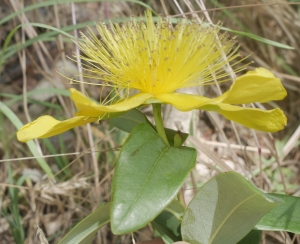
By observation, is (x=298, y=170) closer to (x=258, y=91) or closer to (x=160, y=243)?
(x=160, y=243)

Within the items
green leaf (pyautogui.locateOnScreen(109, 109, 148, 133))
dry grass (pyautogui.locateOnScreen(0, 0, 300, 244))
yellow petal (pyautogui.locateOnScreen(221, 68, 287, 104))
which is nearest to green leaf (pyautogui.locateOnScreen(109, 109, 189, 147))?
green leaf (pyautogui.locateOnScreen(109, 109, 148, 133))

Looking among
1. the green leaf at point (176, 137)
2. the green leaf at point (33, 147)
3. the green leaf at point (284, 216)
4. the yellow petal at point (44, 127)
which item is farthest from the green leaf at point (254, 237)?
the green leaf at point (33, 147)

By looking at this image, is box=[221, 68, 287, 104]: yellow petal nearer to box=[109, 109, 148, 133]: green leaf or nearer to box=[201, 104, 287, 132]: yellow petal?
box=[201, 104, 287, 132]: yellow petal

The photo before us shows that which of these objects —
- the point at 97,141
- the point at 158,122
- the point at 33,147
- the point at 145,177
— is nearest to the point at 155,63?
the point at 158,122

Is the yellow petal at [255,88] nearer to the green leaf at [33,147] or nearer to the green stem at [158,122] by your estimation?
the green stem at [158,122]

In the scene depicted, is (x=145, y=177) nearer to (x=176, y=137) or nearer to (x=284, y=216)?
(x=176, y=137)

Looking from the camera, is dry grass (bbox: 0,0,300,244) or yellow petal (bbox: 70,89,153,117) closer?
yellow petal (bbox: 70,89,153,117)
